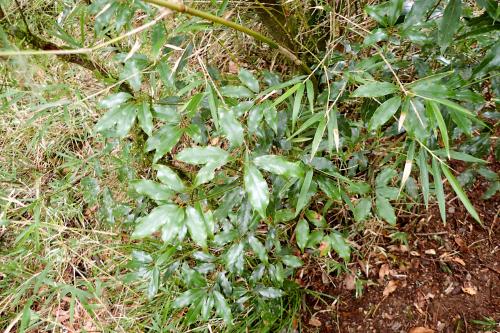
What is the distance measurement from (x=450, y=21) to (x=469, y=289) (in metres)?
1.14

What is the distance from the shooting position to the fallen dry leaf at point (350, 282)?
5.80ft

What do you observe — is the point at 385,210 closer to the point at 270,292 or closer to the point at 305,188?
the point at 305,188

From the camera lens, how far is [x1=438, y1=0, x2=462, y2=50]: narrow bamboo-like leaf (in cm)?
83

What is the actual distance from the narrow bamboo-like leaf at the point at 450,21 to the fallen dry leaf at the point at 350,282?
1137 millimetres

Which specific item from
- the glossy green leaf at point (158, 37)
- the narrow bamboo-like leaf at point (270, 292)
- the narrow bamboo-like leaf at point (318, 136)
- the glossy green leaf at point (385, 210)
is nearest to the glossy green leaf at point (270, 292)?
the narrow bamboo-like leaf at point (270, 292)

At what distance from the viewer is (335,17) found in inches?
57.6

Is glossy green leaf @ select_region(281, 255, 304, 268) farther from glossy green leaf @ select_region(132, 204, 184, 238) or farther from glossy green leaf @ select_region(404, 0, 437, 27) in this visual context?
glossy green leaf @ select_region(404, 0, 437, 27)

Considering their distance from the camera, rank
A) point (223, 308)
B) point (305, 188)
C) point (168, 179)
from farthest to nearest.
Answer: point (223, 308) < point (305, 188) < point (168, 179)

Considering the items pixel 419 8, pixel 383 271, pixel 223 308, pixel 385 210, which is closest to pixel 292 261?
pixel 223 308

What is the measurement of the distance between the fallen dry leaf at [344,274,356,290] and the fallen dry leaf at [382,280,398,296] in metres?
0.12

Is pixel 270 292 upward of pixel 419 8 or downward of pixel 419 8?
downward

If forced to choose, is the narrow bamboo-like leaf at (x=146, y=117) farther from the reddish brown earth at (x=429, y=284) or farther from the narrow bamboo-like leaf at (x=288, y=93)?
the reddish brown earth at (x=429, y=284)

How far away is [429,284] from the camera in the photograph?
→ 5.50 feet

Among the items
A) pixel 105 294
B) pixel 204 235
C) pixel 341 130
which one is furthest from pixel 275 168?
pixel 105 294
